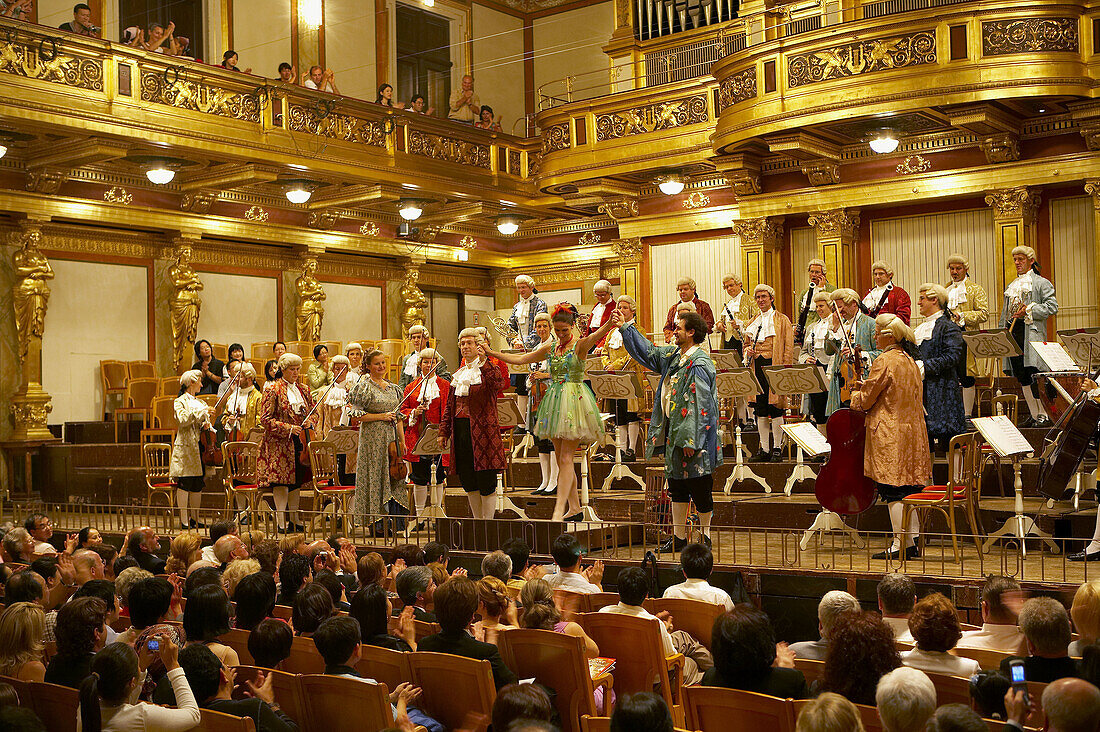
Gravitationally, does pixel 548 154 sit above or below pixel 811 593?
above

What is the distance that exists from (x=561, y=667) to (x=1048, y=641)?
1577 mm

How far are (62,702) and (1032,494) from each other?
22.1 ft

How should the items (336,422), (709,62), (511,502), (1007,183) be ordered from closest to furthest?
(511,502)
(336,422)
(1007,183)
(709,62)

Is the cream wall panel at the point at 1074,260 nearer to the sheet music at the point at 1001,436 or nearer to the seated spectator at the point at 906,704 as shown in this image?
the sheet music at the point at 1001,436

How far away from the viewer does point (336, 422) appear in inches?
403

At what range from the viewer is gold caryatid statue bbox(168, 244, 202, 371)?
1476cm

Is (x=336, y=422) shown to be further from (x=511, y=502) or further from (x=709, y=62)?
(x=709, y=62)

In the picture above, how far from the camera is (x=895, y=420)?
6.47 metres

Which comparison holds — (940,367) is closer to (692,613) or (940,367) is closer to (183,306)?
(692,613)

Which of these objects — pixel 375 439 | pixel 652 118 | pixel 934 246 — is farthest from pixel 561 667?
pixel 652 118

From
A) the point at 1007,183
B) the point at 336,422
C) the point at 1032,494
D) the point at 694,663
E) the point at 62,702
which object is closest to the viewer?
the point at 62,702

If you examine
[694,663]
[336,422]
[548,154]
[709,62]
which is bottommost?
[694,663]

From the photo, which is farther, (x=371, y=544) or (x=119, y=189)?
(x=119, y=189)

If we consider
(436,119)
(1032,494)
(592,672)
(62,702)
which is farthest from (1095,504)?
(436,119)
